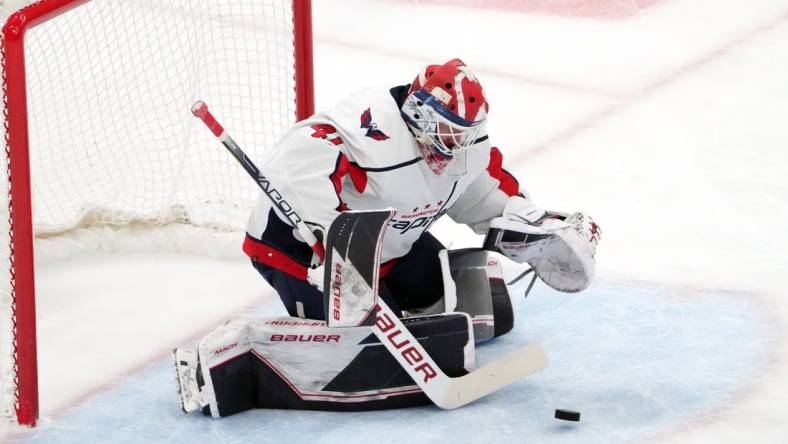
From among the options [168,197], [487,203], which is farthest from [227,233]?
[487,203]

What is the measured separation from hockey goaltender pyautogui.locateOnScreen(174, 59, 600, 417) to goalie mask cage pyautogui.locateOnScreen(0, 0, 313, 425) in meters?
0.75

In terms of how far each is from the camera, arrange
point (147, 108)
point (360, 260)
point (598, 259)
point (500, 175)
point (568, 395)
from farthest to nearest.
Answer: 1. point (147, 108)
2. point (598, 259)
3. point (500, 175)
4. point (568, 395)
5. point (360, 260)

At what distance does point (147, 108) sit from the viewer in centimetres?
468

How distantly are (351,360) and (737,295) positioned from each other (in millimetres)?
1232

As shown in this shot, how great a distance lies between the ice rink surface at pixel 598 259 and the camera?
3.47 m

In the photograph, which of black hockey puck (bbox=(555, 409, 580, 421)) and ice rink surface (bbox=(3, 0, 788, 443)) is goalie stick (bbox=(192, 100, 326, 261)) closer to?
ice rink surface (bbox=(3, 0, 788, 443))

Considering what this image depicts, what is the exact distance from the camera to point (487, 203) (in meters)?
3.86

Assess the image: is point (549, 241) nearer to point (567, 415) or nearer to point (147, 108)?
point (567, 415)

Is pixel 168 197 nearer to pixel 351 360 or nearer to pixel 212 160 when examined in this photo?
pixel 212 160

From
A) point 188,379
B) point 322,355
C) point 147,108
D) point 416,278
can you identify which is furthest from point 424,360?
point 147,108

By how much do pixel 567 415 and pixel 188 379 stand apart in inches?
35.0

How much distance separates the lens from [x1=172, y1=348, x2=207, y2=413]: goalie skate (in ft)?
11.5

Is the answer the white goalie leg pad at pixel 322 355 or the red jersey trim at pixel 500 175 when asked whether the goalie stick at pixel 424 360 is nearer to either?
the white goalie leg pad at pixel 322 355

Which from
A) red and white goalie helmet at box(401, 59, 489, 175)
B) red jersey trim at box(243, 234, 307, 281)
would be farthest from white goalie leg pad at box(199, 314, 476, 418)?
red and white goalie helmet at box(401, 59, 489, 175)
